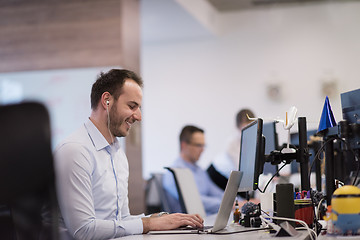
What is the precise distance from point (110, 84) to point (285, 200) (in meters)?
1.02

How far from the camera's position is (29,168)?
1174 mm

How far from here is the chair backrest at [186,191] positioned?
3.63 m

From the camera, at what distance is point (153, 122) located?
9430 millimetres

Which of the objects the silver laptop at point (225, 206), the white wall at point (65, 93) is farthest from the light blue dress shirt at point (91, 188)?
the white wall at point (65, 93)

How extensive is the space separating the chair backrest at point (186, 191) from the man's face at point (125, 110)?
943mm

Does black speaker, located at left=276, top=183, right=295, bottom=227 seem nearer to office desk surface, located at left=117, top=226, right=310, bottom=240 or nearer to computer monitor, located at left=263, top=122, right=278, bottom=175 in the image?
office desk surface, located at left=117, top=226, right=310, bottom=240

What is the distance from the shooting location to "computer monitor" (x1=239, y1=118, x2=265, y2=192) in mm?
2367

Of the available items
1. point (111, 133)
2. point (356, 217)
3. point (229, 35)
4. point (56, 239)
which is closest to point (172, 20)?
point (229, 35)

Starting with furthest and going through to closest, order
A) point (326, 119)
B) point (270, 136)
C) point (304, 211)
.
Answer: point (270, 136)
point (326, 119)
point (304, 211)

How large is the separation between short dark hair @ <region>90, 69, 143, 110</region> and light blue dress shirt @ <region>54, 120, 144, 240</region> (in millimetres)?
155

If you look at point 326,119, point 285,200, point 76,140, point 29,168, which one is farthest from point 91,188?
point 29,168

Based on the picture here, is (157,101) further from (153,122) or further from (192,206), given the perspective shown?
(192,206)

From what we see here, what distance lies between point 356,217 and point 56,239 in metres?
1.11

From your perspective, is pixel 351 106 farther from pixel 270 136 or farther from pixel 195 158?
pixel 195 158
